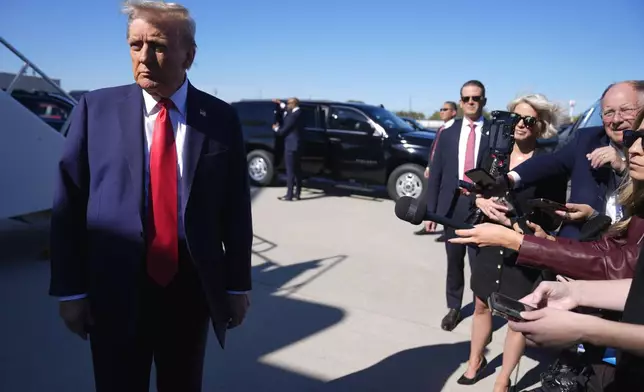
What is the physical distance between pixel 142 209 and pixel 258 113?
9.27 m

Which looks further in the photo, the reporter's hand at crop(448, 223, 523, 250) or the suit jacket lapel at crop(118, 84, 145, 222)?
the reporter's hand at crop(448, 223, 523, 250)

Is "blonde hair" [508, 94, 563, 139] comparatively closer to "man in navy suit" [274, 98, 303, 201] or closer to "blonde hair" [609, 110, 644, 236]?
"blonde hair" [609, 110, 644, 236]

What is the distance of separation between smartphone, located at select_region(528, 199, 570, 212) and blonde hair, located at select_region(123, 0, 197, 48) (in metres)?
1.75

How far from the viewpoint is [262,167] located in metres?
10.8

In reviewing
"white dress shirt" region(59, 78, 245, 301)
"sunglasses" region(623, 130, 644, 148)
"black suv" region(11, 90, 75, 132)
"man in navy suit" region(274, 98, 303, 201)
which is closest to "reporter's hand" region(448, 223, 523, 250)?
"sunglasses" region(623, 130, 644, 148)

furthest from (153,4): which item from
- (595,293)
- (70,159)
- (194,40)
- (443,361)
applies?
(443,361)

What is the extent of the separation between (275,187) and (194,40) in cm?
906

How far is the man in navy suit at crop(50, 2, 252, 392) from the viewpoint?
1.81m

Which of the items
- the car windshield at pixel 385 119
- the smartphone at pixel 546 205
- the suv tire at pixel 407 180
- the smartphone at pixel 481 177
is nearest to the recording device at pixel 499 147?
the smartphone at pixel 481 177

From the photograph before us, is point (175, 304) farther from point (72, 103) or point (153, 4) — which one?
point (72, 103)

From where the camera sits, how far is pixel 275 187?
36.1 feet

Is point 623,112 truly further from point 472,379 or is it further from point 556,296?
point 472,379

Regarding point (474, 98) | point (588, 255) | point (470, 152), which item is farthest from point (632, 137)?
point (474, 98)

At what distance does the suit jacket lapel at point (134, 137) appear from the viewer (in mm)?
1800
